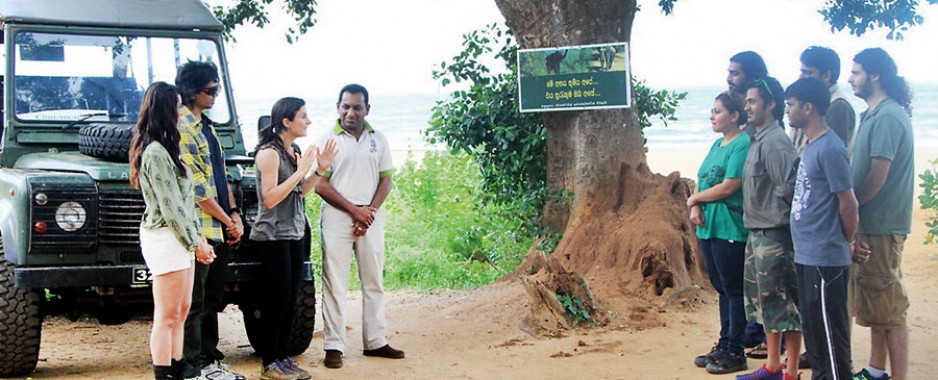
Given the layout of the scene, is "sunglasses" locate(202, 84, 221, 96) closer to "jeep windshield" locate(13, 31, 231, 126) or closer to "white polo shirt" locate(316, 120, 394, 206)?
"white polo shirt" locate(316, 120, 394, 206)

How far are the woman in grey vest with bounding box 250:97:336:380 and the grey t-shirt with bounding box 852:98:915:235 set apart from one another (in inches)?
117

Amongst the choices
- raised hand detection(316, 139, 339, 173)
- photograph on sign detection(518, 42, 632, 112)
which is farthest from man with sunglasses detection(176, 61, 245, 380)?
photograph on sign detection(518, 42, 632, 112)

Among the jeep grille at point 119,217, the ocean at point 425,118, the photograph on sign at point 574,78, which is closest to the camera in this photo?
the jeep grille at point 119,217

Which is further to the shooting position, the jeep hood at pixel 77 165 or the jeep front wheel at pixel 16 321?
the jeep hood at pixel 77 165

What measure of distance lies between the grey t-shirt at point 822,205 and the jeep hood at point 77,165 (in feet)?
12.6

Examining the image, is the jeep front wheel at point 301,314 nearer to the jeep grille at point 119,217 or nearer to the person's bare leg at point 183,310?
the jeep grille at point 119,217

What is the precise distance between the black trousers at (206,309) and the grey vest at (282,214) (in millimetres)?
229

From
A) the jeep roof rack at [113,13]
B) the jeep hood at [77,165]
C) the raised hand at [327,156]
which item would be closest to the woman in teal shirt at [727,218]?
the raised hand at [327,156]

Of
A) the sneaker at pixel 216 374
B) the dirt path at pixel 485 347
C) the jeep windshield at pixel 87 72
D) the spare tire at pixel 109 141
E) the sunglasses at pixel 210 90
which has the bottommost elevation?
the dirt path at pixel 485 347

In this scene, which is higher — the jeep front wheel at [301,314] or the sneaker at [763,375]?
the jeep front wheel at [301,314]

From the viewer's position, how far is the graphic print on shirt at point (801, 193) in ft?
16.6

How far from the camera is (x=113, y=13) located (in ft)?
24.5

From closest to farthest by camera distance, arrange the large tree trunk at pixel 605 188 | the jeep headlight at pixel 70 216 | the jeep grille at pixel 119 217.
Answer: the jeep headlight at pixel 70 216
the jeep grille at pixel 119 217
the large tree trunk at pixel 605 188

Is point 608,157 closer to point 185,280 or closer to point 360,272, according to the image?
point 360,272
